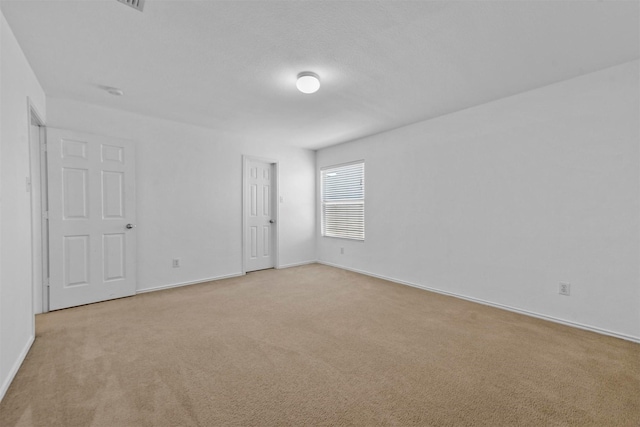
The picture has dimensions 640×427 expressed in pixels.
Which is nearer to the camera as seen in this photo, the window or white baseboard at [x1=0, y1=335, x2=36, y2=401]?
white baseboard at [x1=0, y1=335, x2=36, y2=401]

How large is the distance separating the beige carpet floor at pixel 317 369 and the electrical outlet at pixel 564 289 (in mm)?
334

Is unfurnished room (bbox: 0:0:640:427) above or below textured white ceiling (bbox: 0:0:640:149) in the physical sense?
below

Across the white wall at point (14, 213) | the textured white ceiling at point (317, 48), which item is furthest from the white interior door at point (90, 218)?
the white wall at point (14, 213)

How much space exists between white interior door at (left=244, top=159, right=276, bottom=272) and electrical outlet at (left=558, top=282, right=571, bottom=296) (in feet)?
13.6

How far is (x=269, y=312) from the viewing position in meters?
3.09

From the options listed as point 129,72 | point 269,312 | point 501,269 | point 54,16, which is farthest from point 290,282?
point 54,16

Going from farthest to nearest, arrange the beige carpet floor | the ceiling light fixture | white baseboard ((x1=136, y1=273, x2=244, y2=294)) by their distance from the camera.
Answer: white baseboard ((x1=136, y1=273, x2=244, y2=294))
the ceiling light fixture
the beige carpet floor

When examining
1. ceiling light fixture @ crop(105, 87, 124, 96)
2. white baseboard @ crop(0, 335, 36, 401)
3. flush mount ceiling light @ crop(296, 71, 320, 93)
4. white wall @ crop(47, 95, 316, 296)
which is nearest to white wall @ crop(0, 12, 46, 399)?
white baseboard @ crop(0, 335, 36, 401)

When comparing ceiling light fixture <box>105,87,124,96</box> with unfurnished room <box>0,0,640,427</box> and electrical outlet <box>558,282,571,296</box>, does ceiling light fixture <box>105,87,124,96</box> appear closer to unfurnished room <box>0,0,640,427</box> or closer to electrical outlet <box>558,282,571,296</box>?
unfurnished room <box>0,0,640,427</box>

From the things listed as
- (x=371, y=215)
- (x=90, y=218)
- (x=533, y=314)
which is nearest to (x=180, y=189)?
(x=90, y=218)

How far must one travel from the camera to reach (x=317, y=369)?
199 centimetres

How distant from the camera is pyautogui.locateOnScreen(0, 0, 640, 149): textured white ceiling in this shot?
72.1 inches

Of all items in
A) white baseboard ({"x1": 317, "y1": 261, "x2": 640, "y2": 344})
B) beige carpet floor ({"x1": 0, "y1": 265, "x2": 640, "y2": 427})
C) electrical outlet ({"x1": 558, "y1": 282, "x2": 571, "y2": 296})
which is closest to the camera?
beige carpet floor ({"x1": 0, "y1": 265, "x2": 640, "y2": 427})

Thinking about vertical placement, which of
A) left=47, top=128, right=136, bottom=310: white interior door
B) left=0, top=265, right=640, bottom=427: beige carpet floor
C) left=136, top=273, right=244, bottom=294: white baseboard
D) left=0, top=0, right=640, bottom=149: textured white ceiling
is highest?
left=0, top=0, right=640, bottom=149: textured white ceiling
